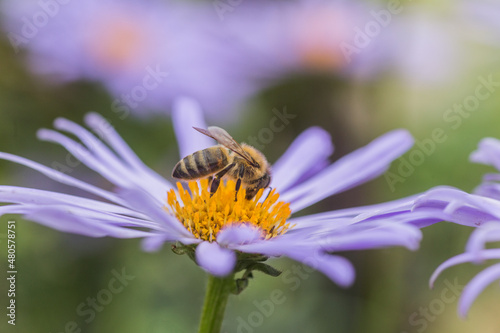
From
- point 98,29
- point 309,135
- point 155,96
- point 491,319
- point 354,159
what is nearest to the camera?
point 354,159

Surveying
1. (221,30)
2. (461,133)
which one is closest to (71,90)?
(221,30)

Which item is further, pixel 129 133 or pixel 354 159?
pixel 129 133

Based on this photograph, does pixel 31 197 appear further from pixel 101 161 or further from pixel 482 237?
pixel 482 237

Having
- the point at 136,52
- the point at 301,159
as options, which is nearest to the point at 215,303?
the point at 301,159

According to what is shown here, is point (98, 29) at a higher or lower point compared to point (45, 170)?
higher

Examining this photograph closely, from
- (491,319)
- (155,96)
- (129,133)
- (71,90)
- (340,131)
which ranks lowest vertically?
(491,319)

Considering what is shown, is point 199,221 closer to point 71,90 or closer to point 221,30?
point 71,90

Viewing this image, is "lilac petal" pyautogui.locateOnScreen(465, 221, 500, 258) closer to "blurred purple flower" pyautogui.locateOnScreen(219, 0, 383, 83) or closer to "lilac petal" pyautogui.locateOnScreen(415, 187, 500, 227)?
"lilac petal" pyautogui.locateOnScreen(415, 187, 500, 227)
